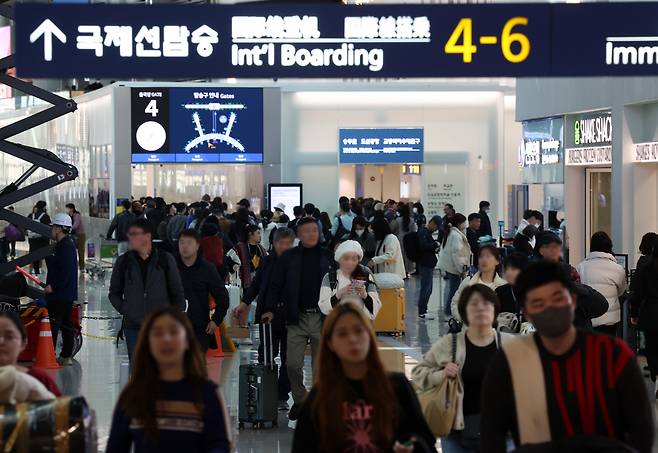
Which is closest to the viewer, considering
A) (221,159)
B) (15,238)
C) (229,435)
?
(229,435)

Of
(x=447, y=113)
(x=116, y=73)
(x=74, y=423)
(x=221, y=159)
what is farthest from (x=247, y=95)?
(x=74, y=423)

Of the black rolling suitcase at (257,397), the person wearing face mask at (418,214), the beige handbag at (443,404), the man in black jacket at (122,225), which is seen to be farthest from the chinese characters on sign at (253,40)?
the person wearing face mask at (418,214)

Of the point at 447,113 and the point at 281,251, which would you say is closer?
the point at 281,251

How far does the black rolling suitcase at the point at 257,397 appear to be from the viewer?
35.3ft

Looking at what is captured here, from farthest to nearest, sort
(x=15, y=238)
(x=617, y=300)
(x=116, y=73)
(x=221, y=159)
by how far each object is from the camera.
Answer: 1. (x=221, y=159)
2. (x=15, y=238)
3. (x=617, y=300)
4. (x=116, y=73)

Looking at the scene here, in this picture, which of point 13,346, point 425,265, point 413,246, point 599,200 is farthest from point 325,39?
point 599,200

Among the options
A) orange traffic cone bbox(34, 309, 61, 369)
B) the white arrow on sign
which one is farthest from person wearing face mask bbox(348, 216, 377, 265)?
the white arrow on sign

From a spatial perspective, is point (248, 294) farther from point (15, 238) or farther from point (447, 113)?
point (447, 113)

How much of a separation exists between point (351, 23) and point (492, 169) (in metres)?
26.9

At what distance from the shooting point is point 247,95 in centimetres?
3459

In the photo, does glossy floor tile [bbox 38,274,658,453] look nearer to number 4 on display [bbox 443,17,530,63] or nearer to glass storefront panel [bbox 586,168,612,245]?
number 4 on display [bbox 443,17,530,63]

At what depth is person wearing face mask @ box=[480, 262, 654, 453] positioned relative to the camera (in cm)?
444

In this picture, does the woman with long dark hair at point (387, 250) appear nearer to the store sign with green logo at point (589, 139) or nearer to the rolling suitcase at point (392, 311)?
the rolling suitcase at point (392, 311)

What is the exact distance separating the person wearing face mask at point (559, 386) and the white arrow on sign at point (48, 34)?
238 inches
